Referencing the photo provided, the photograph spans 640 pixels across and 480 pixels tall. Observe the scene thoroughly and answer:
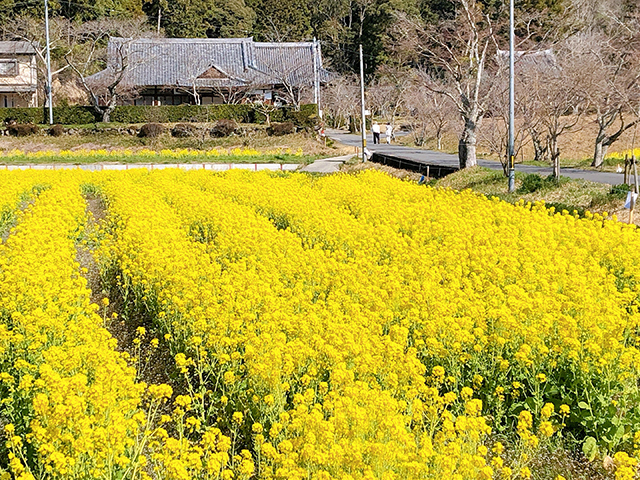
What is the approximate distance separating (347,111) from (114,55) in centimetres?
1615

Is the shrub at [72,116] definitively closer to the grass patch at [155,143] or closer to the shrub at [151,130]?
the grass patch at [155,143]

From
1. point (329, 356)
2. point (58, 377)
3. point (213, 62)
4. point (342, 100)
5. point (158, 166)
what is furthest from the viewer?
point (342, 100)

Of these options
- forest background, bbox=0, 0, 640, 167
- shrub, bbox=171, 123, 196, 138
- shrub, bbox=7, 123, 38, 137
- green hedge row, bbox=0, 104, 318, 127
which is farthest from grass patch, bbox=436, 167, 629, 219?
shrub, bbox=7, 123, 38, 137

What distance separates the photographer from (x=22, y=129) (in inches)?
1479

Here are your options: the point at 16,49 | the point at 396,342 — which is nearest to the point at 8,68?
the point at 16,49

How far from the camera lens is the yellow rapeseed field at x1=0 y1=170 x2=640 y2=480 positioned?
3.89m

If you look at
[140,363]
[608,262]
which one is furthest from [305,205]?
[140,363]

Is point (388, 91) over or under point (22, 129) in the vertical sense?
over

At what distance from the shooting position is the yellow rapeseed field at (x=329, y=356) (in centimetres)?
389

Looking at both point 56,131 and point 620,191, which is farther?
point 56,131

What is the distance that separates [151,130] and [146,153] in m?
3.13

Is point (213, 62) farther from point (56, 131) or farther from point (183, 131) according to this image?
point (56, 131)

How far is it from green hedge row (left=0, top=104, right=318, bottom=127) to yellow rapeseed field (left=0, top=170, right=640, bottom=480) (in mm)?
30887

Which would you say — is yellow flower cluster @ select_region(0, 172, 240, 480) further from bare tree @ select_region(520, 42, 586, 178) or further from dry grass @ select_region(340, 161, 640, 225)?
bare tree @ select_region(520, 42, 586, 178)
